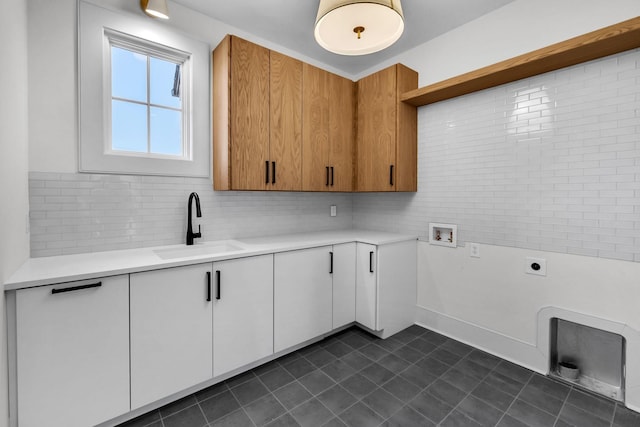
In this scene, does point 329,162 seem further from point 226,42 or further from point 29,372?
point 29,372

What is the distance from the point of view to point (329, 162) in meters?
2.89

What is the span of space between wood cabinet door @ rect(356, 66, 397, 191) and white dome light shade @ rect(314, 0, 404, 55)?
100 centimetres

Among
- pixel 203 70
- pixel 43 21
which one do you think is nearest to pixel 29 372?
pixel 43 21

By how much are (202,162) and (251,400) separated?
1.80 meters

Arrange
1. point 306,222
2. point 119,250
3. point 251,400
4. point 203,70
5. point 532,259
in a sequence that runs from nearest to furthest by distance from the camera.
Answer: point 251,400 → point 119,250 → point 532,259 → point 203,70 → point 306,222

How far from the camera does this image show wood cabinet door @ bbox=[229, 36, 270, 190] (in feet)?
7.35

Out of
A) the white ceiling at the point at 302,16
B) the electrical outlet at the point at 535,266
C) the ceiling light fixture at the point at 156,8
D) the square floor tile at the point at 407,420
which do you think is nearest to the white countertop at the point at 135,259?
the electrical outlet at the point at 535,266

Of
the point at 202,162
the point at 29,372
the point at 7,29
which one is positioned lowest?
the point at 29,372

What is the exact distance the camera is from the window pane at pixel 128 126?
2.07 metres

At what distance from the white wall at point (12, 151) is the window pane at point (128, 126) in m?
0.45

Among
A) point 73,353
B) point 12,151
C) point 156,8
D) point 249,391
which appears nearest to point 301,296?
point 249,391

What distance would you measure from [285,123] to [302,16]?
0.89 metres

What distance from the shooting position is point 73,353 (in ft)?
4.73

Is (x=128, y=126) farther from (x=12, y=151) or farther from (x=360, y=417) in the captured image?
(x=360, y=417)
